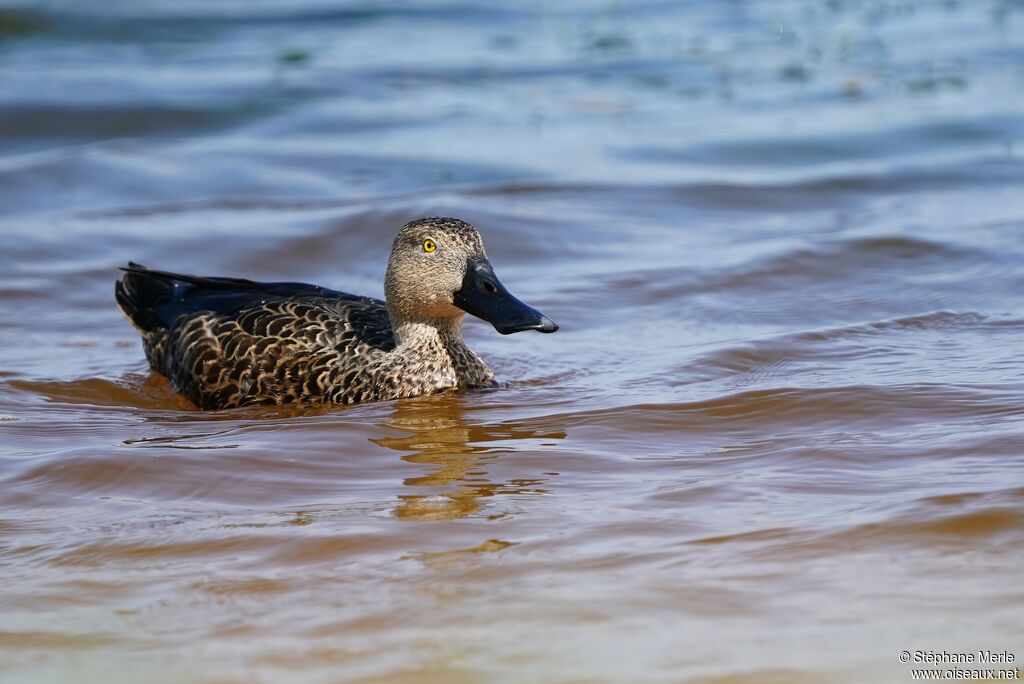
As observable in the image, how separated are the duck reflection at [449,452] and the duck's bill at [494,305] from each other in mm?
446

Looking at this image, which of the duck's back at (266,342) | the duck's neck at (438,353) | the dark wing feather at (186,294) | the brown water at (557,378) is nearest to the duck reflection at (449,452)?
the brown water at (557,378)

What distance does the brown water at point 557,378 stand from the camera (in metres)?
4.63

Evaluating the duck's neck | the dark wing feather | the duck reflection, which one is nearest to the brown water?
the duck reflection

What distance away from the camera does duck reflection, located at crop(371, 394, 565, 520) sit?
5.77 metres

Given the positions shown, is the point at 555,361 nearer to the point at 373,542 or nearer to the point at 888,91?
the point at 373,542

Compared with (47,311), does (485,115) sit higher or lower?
higher

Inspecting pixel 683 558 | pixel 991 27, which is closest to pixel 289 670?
pixel 683 558

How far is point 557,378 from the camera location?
7.93m

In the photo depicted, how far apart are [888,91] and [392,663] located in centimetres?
1222

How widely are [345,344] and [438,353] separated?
A: 1.48 ft

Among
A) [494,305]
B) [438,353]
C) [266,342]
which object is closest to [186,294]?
[266,342]

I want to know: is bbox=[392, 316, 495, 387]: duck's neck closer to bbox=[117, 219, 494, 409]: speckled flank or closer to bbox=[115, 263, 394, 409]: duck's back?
bbox=[117, 219, 494, 409]: speckled flank

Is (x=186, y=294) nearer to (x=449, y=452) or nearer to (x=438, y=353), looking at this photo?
(x=438, y=353)

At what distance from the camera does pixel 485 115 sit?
1499 cm
